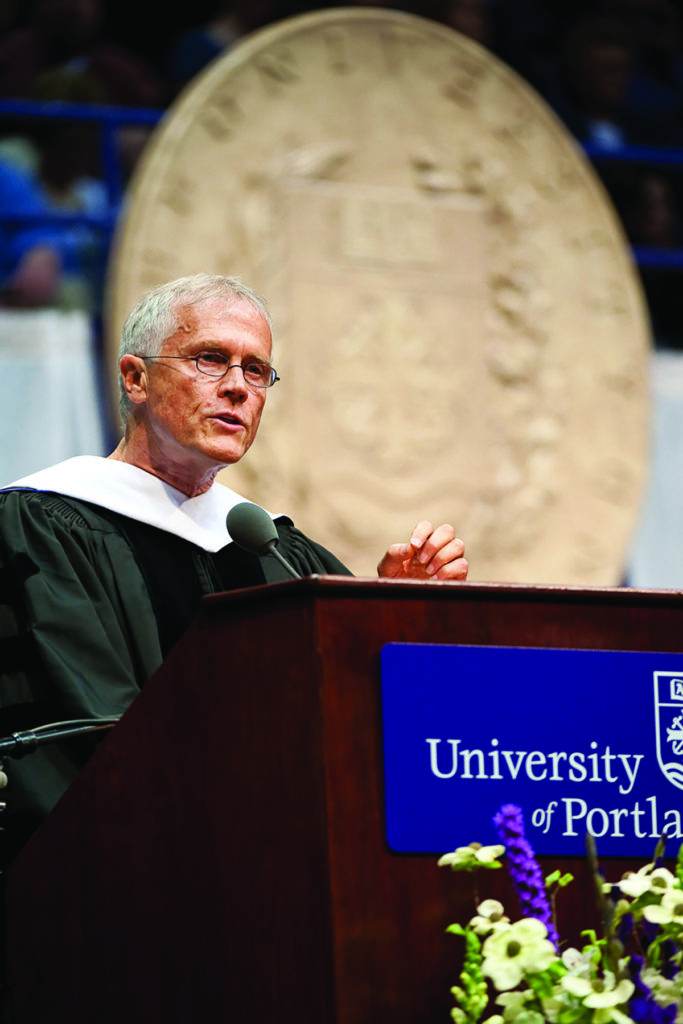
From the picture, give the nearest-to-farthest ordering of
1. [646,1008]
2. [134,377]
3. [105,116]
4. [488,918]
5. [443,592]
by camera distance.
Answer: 1. [646,1008]
2. [488,918]
3. [443,592]
4. [134,377]
5. [105,116]

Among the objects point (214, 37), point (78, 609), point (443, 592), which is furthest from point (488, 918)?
point (214, 37)

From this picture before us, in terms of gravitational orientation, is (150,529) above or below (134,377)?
below

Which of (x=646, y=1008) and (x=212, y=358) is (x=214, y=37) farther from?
(x=646, y=1008)

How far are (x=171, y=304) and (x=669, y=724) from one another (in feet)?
4.59

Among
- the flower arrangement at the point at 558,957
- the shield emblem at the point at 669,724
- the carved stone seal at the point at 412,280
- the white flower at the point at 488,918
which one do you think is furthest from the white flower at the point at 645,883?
the carved stone seal at the point at 412,280

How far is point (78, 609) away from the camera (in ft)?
9.25

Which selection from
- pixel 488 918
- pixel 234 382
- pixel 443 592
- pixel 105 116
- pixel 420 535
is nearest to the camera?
pixel 488 918

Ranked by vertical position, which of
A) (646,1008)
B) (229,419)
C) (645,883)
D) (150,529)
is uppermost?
(229,419)

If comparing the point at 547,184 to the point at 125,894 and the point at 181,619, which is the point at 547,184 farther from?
the point at 125,894

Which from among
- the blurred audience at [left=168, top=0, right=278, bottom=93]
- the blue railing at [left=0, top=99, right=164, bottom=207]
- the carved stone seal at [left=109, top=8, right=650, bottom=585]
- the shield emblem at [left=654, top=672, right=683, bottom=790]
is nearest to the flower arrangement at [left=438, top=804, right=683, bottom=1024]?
the shield emblem at [left=654, top=672, right=683, bottom=790]

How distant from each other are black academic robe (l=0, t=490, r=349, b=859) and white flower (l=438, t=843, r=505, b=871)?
0.86 m

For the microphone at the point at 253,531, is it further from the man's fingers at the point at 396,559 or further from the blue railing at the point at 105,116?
the blue railing at the point at 105,116

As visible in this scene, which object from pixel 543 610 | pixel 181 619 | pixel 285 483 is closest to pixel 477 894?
pixel 543 610

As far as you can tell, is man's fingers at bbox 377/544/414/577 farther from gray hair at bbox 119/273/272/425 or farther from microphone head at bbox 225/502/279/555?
gray hair at bbox 119/273/272/425
